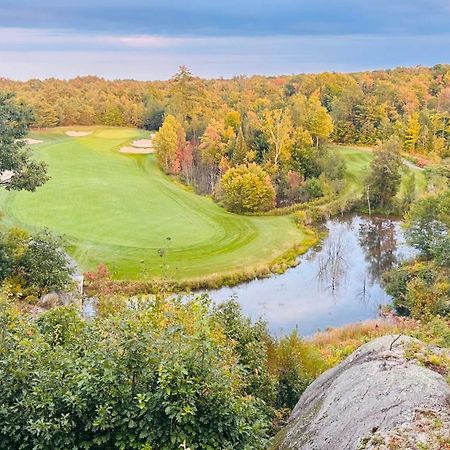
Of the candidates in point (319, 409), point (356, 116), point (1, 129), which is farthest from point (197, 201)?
point (319, 409)

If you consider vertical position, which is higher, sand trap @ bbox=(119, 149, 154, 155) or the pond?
sand trap @ bbox=(119, 149, 154, 155)

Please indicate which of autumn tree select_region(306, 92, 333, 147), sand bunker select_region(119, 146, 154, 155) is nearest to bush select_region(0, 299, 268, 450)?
autumn tree select_region(306, 92, 333, 147)

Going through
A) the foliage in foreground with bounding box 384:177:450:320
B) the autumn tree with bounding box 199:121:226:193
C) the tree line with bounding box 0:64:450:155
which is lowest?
the foliage in foreground with bounding box 384:177:450:320

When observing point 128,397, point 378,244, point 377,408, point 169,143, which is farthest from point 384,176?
Result: point 128,397

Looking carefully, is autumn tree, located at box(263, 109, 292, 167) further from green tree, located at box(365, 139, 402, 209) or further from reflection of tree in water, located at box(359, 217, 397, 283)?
reflection of tree in water, located at box(359, 217, 397, 283)

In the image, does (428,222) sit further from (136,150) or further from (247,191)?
(136,150)

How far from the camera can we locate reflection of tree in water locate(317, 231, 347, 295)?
3344 centimetres

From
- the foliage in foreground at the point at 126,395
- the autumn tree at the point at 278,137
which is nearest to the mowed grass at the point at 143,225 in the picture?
the autumn tree at the point at 278,137

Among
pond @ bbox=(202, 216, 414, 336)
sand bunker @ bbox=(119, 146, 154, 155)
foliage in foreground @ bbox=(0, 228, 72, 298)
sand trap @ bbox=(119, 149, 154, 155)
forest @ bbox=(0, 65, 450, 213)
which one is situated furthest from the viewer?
sand trap @ bbox=(119, 149, 154, 155)

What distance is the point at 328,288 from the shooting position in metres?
32.5

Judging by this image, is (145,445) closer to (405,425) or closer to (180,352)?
(180,352)

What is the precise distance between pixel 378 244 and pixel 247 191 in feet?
40.7

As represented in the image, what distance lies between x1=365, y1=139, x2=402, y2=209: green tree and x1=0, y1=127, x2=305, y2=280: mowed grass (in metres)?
9.20

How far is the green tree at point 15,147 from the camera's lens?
2305 centimetres
